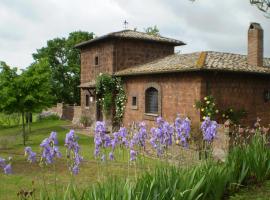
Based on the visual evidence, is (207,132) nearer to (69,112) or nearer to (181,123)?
(181,123)

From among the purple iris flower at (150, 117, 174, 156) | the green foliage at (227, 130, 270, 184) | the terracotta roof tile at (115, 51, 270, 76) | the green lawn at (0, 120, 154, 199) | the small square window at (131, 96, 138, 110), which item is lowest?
the green lawn at (0, 120, 154, 199)

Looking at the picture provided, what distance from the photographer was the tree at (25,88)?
16.7 m

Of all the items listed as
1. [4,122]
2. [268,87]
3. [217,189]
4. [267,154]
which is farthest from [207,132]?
[4,122]

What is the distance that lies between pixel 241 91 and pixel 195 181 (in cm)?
1224

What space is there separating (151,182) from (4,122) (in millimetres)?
30368

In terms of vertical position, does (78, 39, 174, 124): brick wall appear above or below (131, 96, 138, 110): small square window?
above

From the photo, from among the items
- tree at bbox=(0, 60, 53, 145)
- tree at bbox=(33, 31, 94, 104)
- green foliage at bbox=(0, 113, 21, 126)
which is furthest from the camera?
tree at bbox=(33, 31, 94, 104)

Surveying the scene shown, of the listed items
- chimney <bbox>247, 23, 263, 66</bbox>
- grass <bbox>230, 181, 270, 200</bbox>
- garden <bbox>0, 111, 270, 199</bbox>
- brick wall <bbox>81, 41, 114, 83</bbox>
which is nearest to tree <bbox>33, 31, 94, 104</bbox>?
brick wall <bbox>81, 41, 114, 83</bbox>

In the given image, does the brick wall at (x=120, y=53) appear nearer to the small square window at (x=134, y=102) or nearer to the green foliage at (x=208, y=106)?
the small square window at (x=134, y=102)

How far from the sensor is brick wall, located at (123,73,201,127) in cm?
1628

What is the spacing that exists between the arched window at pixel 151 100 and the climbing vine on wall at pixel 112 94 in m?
2.21

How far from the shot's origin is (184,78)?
16.8 m

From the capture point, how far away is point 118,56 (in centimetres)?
2253

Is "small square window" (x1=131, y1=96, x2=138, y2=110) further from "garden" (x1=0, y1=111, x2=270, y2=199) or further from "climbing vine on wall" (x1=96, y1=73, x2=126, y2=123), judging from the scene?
"garden" (x1=0, y1=111, x2=270, y2=199)
